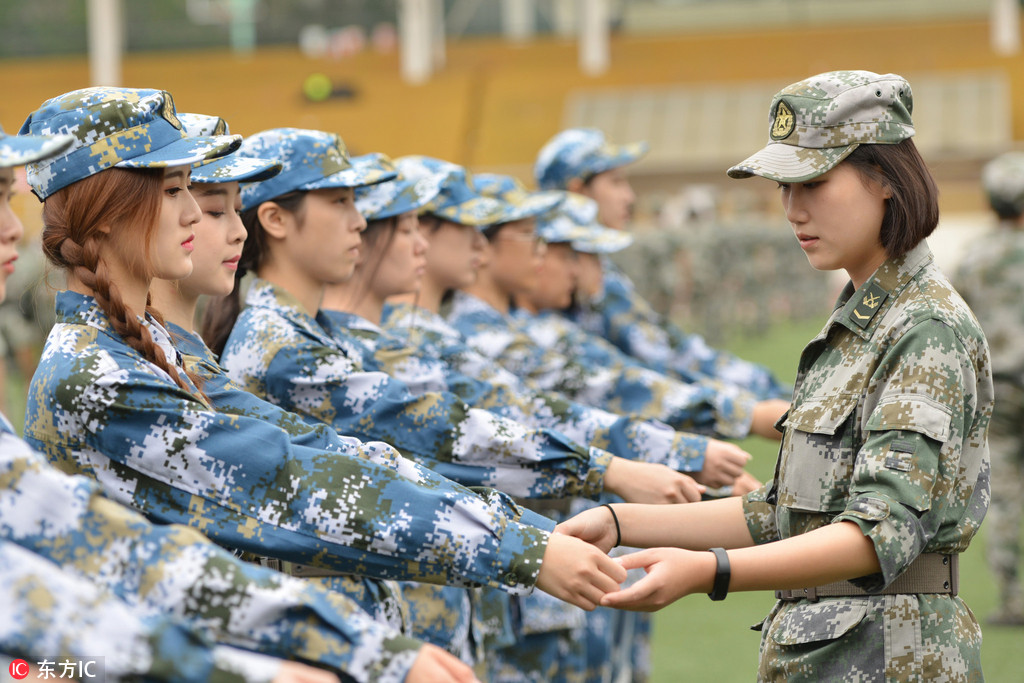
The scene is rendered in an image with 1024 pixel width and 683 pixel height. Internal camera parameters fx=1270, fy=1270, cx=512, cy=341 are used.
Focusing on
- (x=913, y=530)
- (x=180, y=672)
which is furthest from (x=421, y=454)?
(x=180, y=672)

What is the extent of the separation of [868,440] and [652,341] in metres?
3.78

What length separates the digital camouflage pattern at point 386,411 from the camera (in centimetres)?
317

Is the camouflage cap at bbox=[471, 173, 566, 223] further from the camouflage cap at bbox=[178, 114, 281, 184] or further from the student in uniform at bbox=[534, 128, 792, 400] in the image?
the camouflage cap at bbox=[178, 114, 281, 184]

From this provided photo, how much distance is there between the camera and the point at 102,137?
2328 millimetres

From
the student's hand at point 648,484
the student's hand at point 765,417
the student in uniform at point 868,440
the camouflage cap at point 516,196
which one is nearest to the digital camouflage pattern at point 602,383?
the student's hand at point 765,417

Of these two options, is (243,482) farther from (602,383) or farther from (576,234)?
(576,234)

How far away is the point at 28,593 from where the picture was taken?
5.51 ft

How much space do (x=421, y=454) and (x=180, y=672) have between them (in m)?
1.63

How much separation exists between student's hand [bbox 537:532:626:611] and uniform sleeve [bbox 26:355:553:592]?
0.04m

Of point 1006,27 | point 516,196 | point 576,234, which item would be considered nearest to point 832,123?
point 516,196

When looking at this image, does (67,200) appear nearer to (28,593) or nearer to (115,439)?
(115,439)

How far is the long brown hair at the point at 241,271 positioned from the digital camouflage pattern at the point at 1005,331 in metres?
4.24

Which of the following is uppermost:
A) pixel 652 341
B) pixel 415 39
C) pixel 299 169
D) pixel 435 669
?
pixel 299 169

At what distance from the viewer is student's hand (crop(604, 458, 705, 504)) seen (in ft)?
11.0
